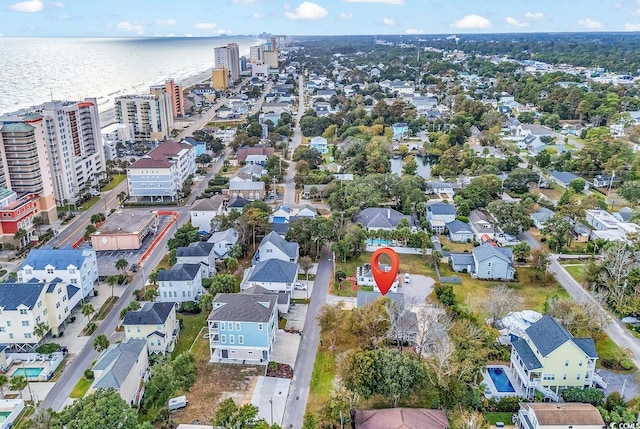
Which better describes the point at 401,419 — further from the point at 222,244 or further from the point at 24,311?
the point at 222,244

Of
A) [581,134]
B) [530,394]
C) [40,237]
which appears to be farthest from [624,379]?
[581,134]

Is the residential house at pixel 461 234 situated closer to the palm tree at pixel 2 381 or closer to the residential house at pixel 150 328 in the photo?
the residential house at pixel 150 328

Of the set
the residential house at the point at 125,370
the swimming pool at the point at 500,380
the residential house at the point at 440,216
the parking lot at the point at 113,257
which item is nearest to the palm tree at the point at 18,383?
the residential house at the point at 125,370

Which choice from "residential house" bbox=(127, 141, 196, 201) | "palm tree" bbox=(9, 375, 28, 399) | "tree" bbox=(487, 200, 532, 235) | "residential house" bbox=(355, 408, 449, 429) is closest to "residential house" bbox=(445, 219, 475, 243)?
"tree" bbox=(487, 200, 532, 235)

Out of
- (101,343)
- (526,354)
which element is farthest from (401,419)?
(101,343)

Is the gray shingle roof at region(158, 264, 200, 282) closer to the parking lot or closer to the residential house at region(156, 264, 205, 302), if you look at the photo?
the residential house at region(156, 264, 205, 302)

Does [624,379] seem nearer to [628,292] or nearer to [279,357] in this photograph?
[628,292]
